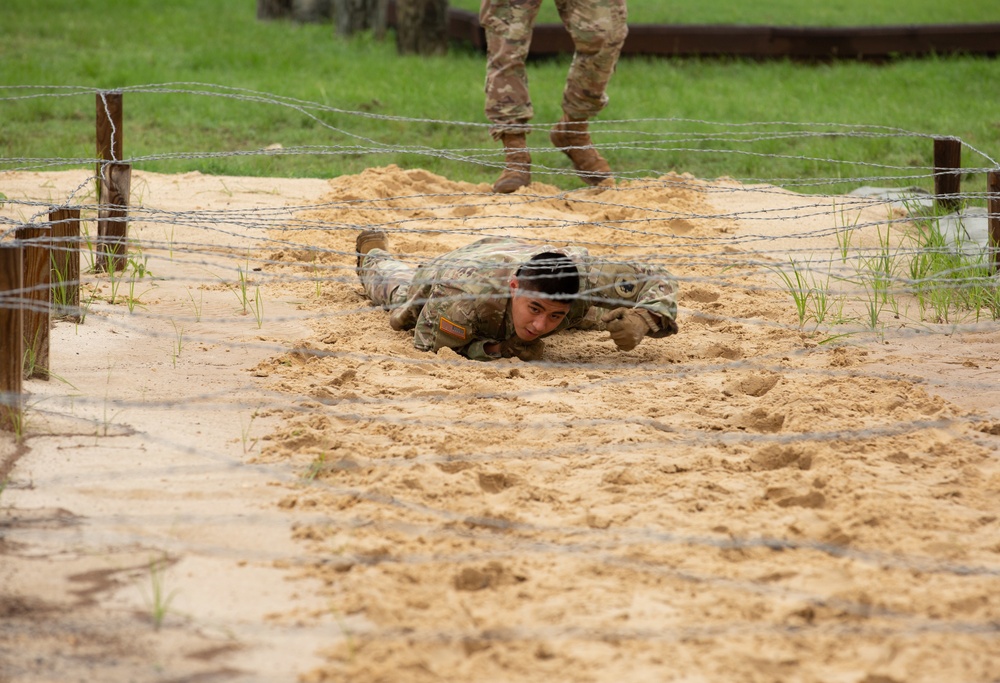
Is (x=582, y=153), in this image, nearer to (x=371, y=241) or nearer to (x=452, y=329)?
(x=371, y=241)

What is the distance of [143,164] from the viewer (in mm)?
7133

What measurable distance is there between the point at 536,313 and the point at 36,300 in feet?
5.10

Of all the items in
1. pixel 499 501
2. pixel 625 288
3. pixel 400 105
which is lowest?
pixel 499 501

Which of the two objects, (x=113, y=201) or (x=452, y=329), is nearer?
(x=452, y=329)

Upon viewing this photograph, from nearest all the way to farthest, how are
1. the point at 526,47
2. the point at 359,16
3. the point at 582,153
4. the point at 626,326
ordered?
the point at 626,326 → the point at 526,47 → the point at 582,153 → the point at 359,16

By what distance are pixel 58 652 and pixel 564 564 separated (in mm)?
1063

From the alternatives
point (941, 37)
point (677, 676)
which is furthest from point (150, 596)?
point (941, 37)

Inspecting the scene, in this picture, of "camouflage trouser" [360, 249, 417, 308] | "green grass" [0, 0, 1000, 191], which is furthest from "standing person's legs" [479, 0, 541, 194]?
"camouflage trouser" [360, 249, 417, 308]

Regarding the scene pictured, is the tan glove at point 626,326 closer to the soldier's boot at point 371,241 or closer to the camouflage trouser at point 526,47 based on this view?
the soldier's boot at point 371,241

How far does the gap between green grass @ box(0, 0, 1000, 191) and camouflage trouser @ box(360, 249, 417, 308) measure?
3.95 feet

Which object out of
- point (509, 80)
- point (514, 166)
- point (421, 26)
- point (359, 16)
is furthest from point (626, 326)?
point (359, 16)

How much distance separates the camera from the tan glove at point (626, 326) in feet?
13.0

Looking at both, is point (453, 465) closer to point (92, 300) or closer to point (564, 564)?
point (564, 564)

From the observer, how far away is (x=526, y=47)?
6.54 m
